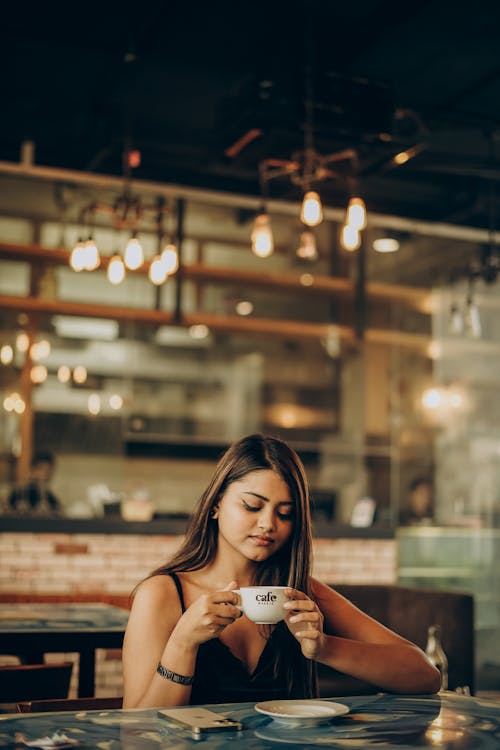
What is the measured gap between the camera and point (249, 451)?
224 centimetres

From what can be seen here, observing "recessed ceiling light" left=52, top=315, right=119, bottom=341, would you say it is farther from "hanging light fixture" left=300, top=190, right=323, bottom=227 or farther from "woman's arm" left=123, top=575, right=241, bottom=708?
"woman's arm" left=123, top=575, right=241, bottom=708

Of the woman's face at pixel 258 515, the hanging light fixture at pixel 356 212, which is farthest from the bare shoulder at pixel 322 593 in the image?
the hanging light fixture at pixel 356 212

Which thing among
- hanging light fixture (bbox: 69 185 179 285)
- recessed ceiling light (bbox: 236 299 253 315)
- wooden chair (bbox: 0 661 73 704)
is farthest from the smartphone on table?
recessed ceiling light (bbox: 236 299 253 315)

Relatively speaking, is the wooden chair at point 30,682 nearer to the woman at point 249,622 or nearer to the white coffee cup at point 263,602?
the woman at point 249,622

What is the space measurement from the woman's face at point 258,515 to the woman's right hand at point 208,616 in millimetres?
256

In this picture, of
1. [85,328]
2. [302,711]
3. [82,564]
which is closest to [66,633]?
[302,711]

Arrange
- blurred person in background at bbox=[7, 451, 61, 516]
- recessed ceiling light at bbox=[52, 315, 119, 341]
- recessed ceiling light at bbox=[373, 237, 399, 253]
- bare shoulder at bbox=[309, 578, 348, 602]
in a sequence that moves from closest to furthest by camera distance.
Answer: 1. bare shoulder at bbox=[309, 578, 348, 602]
2. blurred person in background at bbox=[7, 451, 61, 516]
3. recessed ceiling light at bbox=[52, 315, 119, 341]
4. recessed ceiling light at bbox=[373, 237, 399, 253]

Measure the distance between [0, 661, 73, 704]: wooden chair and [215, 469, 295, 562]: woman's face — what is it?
1121mm

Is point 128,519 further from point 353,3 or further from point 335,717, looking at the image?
point 335,717

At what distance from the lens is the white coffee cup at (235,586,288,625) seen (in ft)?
6.12

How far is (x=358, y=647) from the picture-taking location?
218 centimetres

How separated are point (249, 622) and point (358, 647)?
0.24m

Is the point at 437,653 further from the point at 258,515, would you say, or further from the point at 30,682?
the point at 258,515

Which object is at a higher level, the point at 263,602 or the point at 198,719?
the point at 263,602
